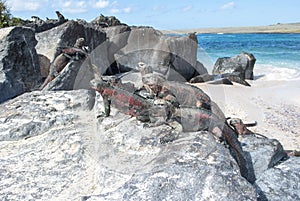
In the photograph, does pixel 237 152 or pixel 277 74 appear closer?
pixel 237 152

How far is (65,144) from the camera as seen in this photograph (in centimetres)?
350

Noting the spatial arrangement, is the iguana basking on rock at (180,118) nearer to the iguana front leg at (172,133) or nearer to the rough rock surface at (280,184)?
the iguana front leg at (172,133)

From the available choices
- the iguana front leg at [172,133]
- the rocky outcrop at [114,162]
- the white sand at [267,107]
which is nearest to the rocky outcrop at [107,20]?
the white sand at [267,107]

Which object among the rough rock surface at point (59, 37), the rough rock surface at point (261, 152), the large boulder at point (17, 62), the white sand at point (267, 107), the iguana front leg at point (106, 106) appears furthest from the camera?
the rough rock surface at point (59, 37)

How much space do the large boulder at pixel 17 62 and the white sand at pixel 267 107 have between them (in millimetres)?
4607

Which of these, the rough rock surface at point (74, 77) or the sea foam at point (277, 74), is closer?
the rough rock surface at point (74, 77)

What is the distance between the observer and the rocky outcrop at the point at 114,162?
2.43m

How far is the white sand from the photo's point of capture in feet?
24.8

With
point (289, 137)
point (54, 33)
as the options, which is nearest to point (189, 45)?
point (54, 33)

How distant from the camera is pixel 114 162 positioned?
2996 millimetres

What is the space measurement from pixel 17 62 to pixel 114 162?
480 centimetres

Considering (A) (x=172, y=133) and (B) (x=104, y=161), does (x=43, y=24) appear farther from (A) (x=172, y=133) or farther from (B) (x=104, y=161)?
(B) (x=104, y=161)

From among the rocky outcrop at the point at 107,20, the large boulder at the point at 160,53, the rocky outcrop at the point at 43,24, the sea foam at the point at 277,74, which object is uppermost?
the rocky outcrop at the point at 43,24

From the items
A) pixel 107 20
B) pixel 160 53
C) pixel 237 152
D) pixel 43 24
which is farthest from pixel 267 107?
pixel 107 20
